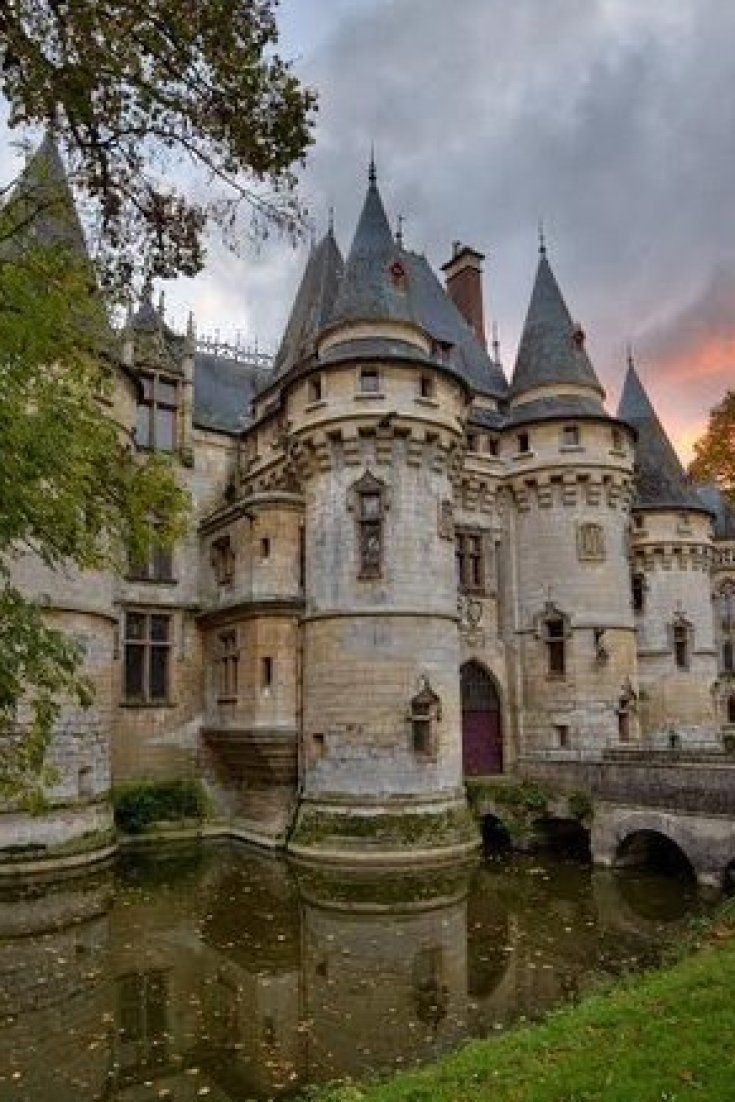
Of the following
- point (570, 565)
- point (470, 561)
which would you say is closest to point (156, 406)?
point (470, 561)

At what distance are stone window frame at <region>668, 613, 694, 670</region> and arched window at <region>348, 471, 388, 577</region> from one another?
13101mm

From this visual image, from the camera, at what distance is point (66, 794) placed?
15680mm

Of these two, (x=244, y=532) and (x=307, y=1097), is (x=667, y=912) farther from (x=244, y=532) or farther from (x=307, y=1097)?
(x=244, y=532)

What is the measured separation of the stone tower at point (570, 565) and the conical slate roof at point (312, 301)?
6.24 m

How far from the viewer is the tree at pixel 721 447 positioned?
18.6m

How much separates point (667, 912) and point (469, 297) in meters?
21.0

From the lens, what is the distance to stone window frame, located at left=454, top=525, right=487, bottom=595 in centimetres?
2123

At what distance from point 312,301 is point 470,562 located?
927cm

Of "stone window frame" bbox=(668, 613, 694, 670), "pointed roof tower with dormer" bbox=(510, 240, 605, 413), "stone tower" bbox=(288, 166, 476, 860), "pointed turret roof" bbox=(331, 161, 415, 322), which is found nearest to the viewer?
"stone tower" bbox=(288, 166, 476, 860)

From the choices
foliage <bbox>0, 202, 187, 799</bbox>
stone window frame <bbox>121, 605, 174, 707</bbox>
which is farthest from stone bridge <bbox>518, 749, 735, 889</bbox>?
foliage <bbox>0, 202, 187, 799</bbox>

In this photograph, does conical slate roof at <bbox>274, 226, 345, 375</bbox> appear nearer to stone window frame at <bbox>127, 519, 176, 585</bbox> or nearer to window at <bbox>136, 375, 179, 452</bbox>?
window at <bbox>136, 375, 179, 452</bbox>

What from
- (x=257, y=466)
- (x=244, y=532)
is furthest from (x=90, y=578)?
(x=257, y=466)

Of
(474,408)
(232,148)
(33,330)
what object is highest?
(474,408)

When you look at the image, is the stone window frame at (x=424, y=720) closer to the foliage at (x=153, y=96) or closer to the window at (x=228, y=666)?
the window at (x=228, y=666)
